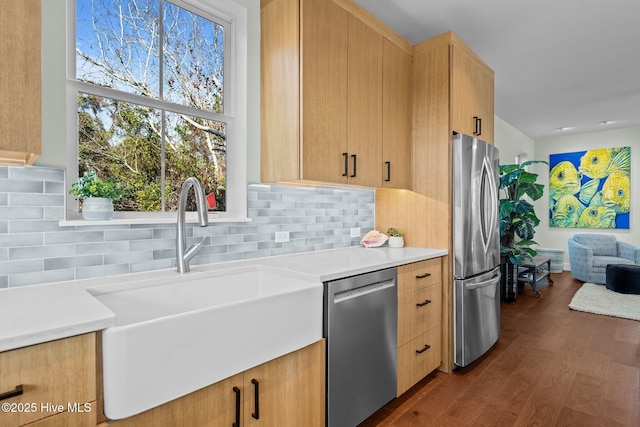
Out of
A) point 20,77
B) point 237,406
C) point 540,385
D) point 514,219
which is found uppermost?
point 20,77

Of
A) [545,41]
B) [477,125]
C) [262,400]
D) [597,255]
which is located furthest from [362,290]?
[597,255]

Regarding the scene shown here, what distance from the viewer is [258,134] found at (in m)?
2.16

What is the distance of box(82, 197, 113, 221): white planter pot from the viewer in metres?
1.49

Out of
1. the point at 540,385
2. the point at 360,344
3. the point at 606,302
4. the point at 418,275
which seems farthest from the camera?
the point at 606,302

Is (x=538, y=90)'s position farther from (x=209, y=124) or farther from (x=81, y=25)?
(x=81, y=25)

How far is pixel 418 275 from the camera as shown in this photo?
2.27 meters

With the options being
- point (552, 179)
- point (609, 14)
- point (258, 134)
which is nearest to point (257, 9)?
point (258, 134)

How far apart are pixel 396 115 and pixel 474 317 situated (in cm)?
167

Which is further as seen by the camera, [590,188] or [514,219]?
[590,188]

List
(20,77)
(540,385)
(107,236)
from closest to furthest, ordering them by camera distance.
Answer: (20,77) < (107,236) < (540,385)

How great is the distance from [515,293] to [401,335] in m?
3.26

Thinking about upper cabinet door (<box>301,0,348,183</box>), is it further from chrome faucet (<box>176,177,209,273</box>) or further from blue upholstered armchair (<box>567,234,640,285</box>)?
blue upholstered armchair (<box>567,234,640,285</box>)

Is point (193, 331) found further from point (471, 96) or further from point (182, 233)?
point (471, 96)

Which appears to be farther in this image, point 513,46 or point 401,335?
point 513,46
